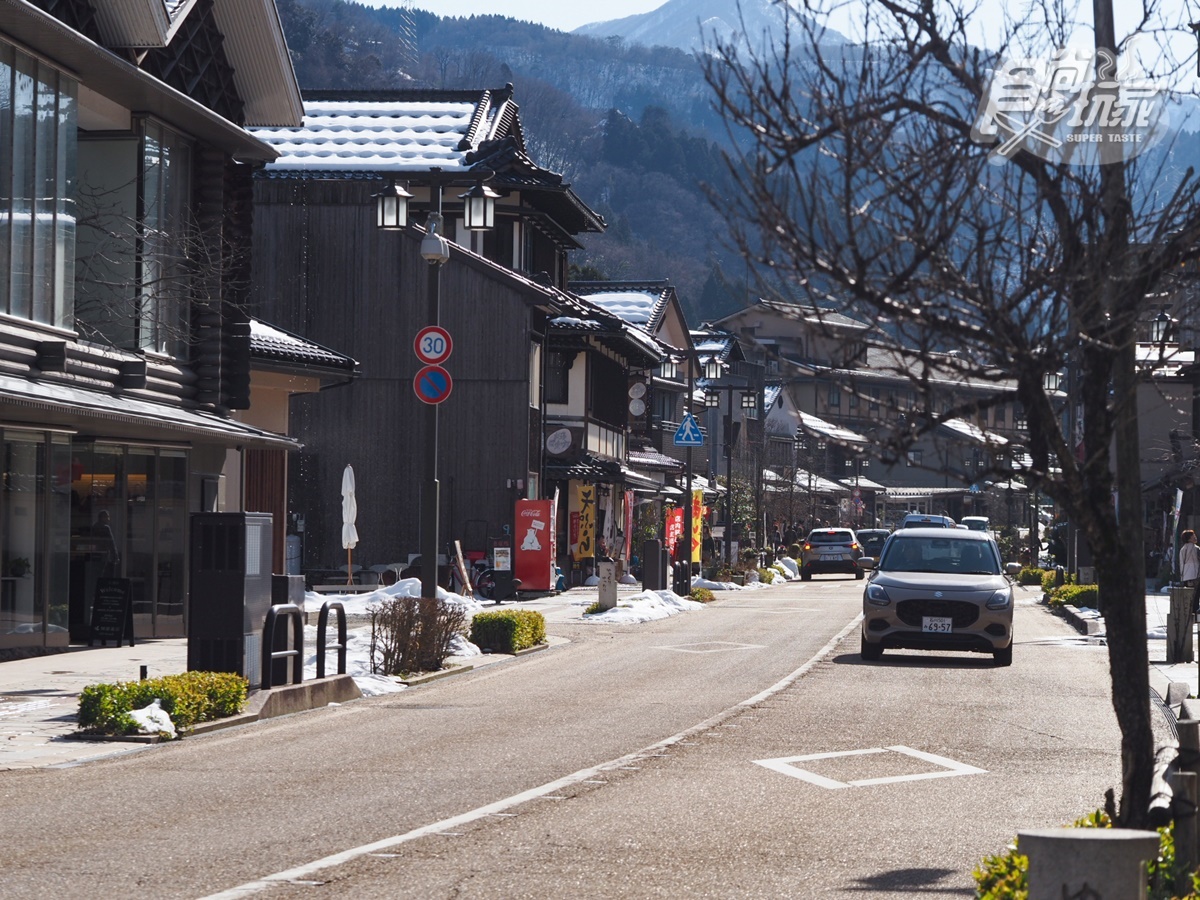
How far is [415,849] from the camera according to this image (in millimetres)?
8141

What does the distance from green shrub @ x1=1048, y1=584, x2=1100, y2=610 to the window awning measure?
60.0ft

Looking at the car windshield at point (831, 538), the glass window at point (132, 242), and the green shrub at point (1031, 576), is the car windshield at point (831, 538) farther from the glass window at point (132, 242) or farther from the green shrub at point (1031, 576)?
the glass window at point (132, 242)

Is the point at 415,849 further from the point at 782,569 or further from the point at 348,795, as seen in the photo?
the point at 782,569

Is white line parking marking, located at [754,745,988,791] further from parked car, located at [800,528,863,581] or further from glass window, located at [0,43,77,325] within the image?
parked car, located at [800,528,863,581]

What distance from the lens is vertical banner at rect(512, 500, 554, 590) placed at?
36969 millimetres

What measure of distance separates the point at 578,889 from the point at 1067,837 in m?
2.80

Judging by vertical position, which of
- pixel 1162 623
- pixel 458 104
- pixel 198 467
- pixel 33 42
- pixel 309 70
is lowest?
pixel 1162 623

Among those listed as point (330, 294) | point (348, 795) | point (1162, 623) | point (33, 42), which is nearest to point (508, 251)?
point (330, 294)

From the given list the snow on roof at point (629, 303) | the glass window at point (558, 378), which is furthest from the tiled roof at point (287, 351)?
the snow on roof at point (629, 303)

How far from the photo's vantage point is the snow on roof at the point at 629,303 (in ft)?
209

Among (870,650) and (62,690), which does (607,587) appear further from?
(62,690)

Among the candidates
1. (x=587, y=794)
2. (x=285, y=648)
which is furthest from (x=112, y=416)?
(x=587, y=794)

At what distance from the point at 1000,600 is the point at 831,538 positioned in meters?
35.6

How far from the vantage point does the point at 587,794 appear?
10.1m
